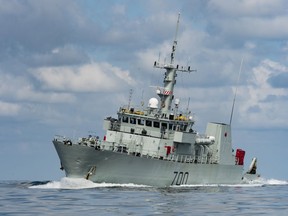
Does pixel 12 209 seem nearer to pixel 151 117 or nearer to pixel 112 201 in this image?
pixel 112 201

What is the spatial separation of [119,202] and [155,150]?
18.6 metres

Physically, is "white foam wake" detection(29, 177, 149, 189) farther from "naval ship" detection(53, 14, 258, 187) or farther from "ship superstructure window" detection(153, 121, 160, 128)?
"ship superstructure window" detection(153, 121, 160, 128)

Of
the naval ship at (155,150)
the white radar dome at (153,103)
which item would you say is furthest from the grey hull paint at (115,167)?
the white radar dome at (153,103)

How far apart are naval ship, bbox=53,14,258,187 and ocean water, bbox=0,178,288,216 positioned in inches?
49.0

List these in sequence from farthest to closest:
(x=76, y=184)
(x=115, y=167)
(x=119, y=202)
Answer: (x=115, y=167) → (x=76, y=184) → (x=119, y=202)

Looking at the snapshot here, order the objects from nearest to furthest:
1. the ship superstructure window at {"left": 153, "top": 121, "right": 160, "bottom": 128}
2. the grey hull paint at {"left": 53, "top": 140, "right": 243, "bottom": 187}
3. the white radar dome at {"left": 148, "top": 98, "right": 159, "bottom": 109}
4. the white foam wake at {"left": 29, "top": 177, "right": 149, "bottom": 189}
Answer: the white foam wake at {"left": 29, "top": 177, "right": 149, "bottom": 189}, the grey hull paint at {"left": 53, "top": 140, "right": 243, "bottom": 187}, the ship superstructure window at {"left": 153, "top": 121, "right": 160, "bottom": 128}, the white radar dome at {"left": 148, "top": 98, "right": 159, "bottom": 109}

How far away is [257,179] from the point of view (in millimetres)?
84875

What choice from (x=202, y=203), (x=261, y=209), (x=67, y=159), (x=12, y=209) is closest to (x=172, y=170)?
(x=67, y=159)

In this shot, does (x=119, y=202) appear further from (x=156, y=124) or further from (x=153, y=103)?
(x=153, y=103)

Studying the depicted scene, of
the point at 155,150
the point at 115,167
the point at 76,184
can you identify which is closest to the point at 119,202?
the point at 76,184

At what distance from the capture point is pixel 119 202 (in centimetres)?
4212

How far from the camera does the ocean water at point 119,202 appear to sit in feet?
124

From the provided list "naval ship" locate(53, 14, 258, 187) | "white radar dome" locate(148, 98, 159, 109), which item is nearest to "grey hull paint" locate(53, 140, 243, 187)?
"naval ship" locate(53, 14, 258, 187)

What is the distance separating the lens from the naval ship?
5428 cm
